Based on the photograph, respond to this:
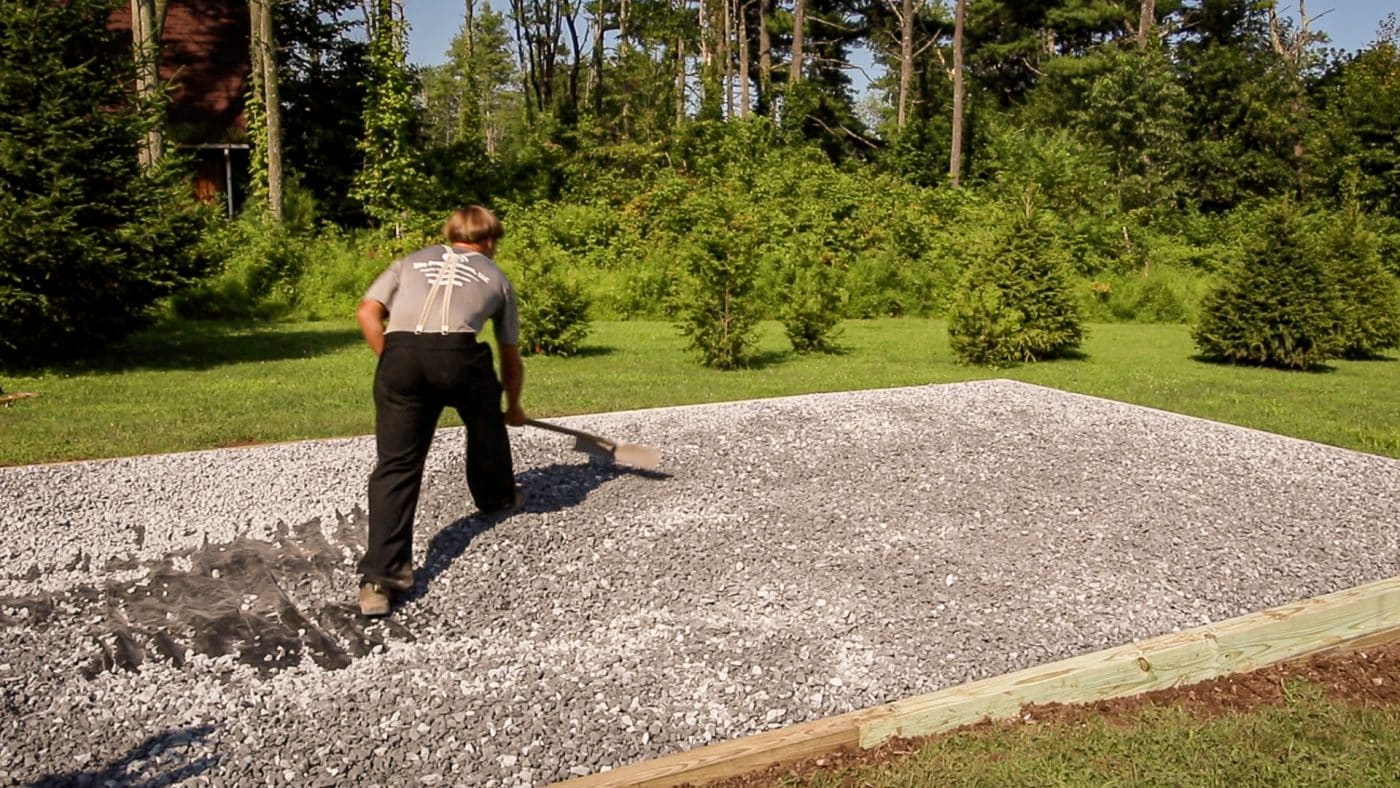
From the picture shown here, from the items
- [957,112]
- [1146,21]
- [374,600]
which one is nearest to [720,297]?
[374,600]

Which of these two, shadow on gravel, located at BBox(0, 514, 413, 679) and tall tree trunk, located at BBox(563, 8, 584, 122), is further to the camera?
tall tree trunk, located at BBox(563, 8, 584, 122)

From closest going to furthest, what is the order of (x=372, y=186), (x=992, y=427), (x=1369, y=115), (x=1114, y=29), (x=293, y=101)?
(x=992, y=427) < (x=372, y=186) < (x=293, y=101) < (x=1369, y=115) < (x=1114, y=29)

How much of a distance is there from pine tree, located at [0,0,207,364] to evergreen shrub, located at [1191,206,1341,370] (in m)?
12.0

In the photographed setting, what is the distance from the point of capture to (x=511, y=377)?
5.11 meters

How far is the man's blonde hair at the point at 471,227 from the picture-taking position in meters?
4.76

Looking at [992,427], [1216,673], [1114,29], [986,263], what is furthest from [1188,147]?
[1216,673]

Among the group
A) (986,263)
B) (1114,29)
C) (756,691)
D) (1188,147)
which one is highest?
(1114,29)

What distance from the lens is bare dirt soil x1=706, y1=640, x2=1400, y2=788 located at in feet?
11.3

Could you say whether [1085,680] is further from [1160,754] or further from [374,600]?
[374,600]

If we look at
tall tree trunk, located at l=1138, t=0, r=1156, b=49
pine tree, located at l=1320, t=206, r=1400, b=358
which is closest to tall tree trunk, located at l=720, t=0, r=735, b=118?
tall tree trunk, located at l=1138, t=0, r=1156, b=49

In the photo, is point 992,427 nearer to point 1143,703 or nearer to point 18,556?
point 1143,703

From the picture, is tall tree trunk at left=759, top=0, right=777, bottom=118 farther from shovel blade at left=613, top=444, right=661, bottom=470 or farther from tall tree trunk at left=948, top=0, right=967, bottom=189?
shovel blade at left=613, top=444, right=661, bottom=470

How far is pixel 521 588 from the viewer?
4812 mm

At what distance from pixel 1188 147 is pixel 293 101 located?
2488 centimetres
